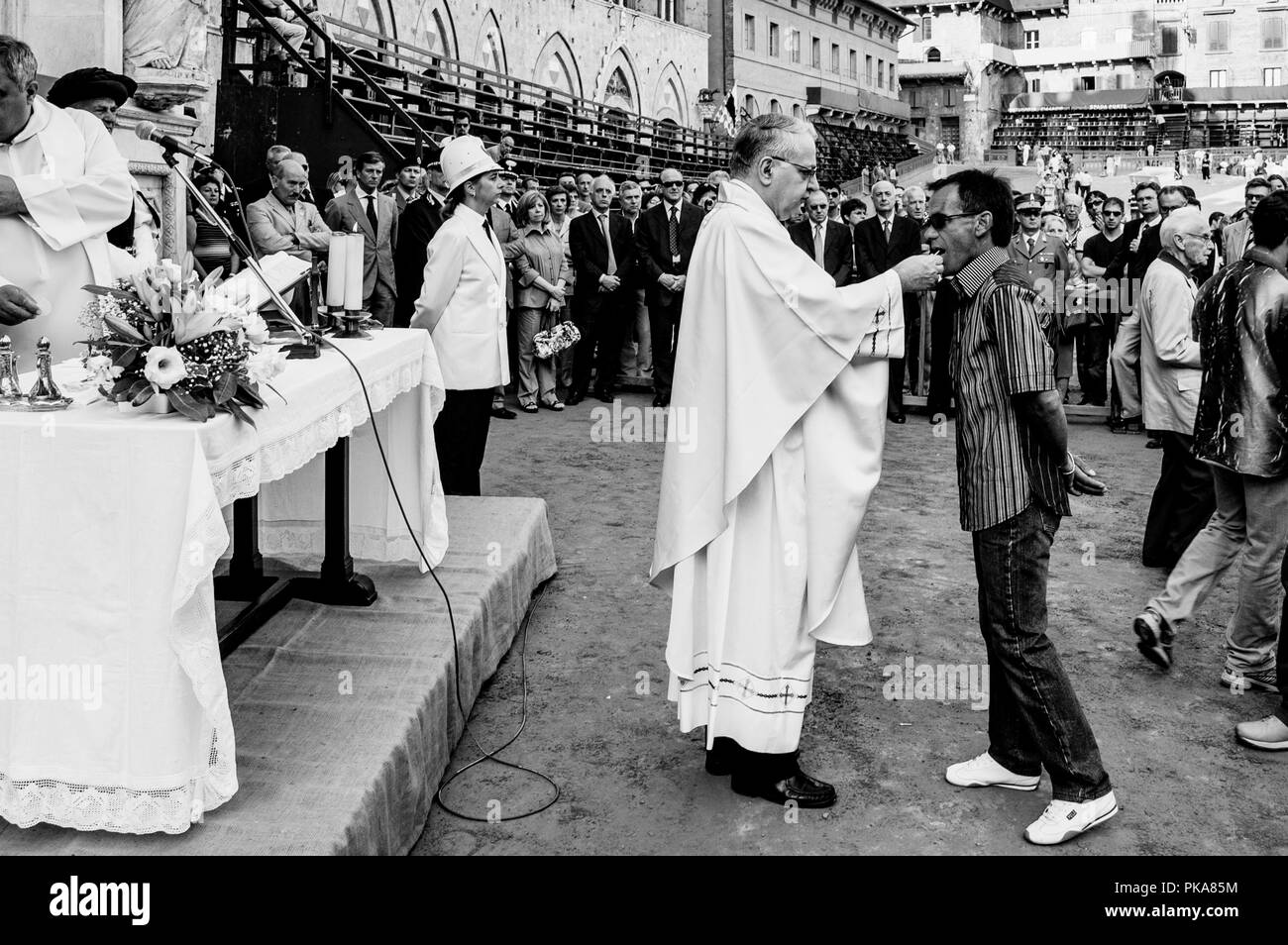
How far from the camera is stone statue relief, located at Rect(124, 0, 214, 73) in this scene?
8406mm

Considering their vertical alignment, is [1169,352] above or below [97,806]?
above

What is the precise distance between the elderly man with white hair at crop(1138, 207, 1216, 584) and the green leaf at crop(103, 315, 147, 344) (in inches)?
188

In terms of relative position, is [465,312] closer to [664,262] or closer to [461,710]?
[461,710]

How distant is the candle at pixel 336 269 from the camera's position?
4668 mm

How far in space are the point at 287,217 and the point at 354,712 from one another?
589 centimetres

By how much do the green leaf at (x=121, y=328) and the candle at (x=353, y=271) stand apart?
5.79 ft

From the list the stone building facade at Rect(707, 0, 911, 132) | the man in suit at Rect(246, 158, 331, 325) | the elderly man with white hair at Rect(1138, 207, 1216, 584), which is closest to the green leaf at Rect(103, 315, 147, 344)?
the elderly man with white hair at Rect(1138, 207, 1216, 584)

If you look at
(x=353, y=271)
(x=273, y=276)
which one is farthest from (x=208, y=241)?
(x=273, y=276)

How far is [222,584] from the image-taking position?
4.57 metres

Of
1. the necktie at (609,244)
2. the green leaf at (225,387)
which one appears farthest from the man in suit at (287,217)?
the green leaf at (225,387)

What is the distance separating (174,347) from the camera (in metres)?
2.91

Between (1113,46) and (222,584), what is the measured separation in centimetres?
8017
